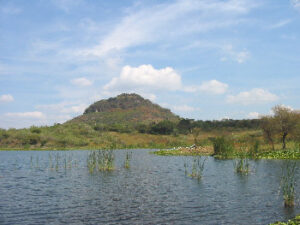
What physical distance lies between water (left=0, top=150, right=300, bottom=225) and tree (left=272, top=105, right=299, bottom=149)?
23731 mm

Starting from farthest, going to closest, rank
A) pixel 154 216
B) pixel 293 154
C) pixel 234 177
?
pixel 293 154
pixel 234 177
pixel 154 216

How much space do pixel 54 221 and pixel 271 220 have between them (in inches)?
411

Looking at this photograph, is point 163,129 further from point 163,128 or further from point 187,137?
point 187,137

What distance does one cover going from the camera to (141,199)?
65.7 feet

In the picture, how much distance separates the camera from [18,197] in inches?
799

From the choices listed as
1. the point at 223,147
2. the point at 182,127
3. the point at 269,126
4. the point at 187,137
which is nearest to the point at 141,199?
the point at 223,147

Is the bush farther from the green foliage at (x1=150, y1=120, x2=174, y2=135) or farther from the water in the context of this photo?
the water

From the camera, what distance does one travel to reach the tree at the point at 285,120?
50.2 meters

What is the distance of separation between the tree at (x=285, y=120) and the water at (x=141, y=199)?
23731 millimetres

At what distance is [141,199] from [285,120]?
3851 centimetres

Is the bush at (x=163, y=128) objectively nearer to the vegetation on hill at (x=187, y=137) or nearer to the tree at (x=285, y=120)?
the vegetation on hill at (x=187, y=137)

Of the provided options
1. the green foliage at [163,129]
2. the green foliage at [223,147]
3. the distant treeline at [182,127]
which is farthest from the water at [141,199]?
the distant treeline at [182,127]

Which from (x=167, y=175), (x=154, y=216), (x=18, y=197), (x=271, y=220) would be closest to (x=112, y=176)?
(x=167, y=175)

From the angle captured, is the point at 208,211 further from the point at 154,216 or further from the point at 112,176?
the point at 112,176
